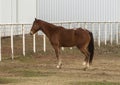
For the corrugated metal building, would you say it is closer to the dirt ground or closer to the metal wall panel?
the metal wall panel

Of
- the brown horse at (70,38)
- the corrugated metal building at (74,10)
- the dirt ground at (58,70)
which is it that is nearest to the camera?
the dirt ground at (58,70)

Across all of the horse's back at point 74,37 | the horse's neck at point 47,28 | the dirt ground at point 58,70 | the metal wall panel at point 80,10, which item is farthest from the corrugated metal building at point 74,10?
the horse's back at point 74,37

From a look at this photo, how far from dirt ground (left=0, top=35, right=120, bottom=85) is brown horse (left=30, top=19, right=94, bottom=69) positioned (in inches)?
24.5

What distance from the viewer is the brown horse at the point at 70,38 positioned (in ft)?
63.7

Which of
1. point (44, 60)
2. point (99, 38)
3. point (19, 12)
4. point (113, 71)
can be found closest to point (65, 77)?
point (113, 71)

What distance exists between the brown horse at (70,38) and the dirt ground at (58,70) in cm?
62

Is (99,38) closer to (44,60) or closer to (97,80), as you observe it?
(44,60)

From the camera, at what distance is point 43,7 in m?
33.8

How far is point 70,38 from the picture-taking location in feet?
64.9

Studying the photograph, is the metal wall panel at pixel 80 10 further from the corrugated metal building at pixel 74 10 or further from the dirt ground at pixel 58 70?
the dirt ground at pixel 58 70

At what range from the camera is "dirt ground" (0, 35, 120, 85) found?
52.5ft

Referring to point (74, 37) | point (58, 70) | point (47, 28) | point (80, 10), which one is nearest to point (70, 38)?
point (74, 37)

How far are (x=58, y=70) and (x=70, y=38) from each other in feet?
4.90

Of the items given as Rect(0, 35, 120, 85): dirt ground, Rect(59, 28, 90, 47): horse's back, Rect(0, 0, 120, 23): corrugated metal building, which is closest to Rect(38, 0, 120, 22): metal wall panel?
Rect(0, 0, 120, 23): corrugated metal building
